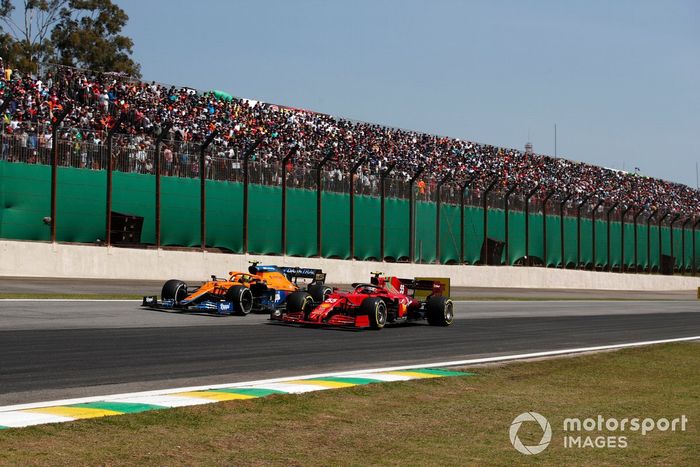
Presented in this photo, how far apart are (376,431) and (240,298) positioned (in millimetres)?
13733

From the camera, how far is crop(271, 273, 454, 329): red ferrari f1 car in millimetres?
20922

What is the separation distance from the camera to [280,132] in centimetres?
5091

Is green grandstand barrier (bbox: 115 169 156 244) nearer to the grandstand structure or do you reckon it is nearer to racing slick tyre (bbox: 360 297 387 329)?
the grandstand structure

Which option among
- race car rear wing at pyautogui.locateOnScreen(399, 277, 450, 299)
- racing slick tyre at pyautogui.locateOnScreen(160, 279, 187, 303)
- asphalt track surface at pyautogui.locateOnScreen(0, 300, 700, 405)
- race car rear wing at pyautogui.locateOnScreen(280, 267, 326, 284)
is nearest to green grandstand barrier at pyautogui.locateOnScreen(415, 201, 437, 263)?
asphalt track surface at pyautogui.locateOnScreen(0, 300, 700, 405)

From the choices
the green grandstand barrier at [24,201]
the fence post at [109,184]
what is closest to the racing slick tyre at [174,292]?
the green grandstand barrier at [24,201]

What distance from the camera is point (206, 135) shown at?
1752 inches

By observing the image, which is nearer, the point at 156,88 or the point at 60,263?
the point at 60,263

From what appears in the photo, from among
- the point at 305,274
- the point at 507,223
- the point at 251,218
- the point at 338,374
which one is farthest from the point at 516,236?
the point at 338,374

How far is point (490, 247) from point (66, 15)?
3371cm

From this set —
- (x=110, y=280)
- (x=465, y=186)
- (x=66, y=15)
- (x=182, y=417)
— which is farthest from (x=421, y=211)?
(x=182, y=417)

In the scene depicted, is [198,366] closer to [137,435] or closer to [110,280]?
[137,435]

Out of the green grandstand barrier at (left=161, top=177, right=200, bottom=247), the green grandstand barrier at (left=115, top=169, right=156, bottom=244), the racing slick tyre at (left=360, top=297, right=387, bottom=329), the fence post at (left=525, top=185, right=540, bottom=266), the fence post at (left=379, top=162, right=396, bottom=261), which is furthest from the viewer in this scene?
the fence post at (left=525, top=185, right=540, bottom=266)

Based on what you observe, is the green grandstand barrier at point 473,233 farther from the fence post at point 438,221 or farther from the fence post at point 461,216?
the fence post at point 438,221

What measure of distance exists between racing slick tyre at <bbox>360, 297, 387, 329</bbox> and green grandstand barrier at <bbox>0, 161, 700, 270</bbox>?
14639 millimetres
